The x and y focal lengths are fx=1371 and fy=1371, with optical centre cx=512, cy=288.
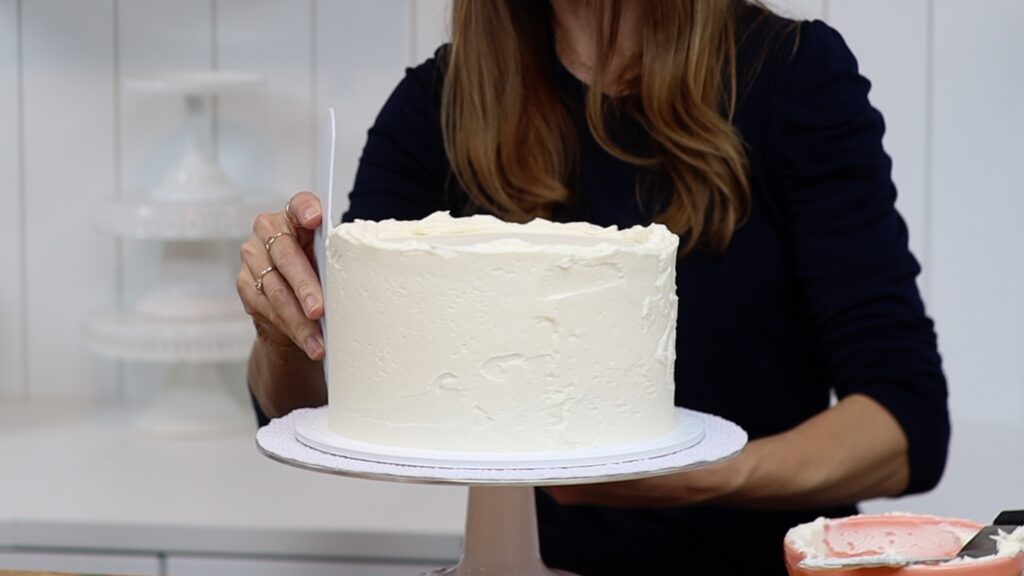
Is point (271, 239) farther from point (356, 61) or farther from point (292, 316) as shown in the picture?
point (356, 61)

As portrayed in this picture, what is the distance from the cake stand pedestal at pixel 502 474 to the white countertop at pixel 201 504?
601mm

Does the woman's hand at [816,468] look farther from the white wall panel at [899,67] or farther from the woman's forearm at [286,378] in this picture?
the white wall panel at [899,67]

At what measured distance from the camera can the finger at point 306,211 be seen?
893mm

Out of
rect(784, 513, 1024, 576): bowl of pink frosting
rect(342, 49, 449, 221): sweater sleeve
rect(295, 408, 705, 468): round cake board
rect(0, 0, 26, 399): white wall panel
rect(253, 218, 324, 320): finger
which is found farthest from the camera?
rect(0, 0, 26, 399): white wall panel

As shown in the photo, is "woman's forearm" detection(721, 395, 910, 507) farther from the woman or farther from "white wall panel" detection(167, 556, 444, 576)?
"white wall panel" detection(167, 556, 444, 576)

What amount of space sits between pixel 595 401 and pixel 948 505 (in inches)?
37.3

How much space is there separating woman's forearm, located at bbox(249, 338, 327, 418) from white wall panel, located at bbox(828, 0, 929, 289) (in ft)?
3.03

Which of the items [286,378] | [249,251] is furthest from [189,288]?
[249,251]

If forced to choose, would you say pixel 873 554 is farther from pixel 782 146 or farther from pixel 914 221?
pixel 914 221

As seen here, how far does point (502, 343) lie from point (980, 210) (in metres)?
1.14

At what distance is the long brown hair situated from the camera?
1178mm

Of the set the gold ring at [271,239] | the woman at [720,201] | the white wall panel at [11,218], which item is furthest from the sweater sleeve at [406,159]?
the white wall panel at [11,218]

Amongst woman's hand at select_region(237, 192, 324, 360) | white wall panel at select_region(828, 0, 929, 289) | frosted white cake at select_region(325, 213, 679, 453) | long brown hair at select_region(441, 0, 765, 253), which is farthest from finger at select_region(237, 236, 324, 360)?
white wall panel at select_region(828, 0, 929, 289)

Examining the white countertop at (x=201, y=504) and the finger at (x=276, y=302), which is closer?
the finger at (x=276, y=302)
